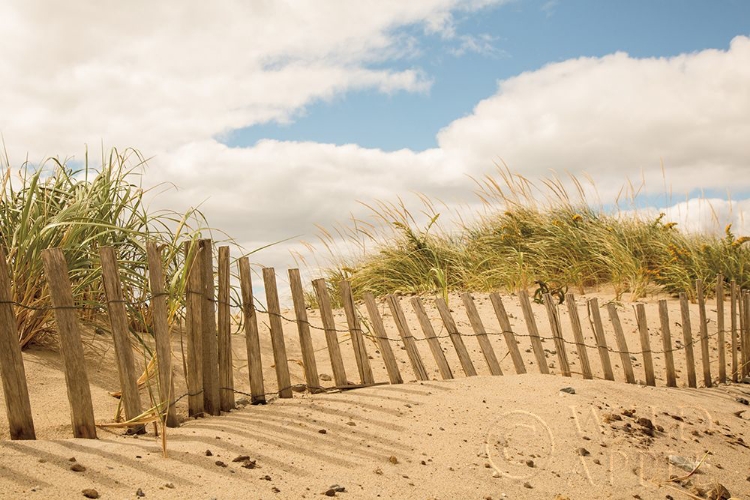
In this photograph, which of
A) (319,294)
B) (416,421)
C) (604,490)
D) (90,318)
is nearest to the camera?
(604,490)

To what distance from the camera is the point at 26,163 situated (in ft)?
14.9

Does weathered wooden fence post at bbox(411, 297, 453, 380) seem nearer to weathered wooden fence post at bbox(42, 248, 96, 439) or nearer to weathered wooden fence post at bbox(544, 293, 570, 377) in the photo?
weathered wooden fence post at bbox(544, 293, 570, 377)

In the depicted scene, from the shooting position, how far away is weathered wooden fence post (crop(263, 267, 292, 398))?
3.47 m

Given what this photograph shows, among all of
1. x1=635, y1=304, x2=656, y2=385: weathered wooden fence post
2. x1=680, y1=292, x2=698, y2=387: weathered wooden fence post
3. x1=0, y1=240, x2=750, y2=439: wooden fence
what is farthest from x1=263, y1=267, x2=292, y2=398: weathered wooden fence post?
x1=680, y1=292, x2=698, y2=387: weathered wooden fence post

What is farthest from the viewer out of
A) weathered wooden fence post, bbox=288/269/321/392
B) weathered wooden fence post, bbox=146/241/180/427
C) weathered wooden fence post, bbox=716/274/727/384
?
weathered wooden fence post, bbox=716/274/727/384

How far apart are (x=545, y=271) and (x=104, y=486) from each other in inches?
230

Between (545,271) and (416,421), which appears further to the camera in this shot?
(545,271)

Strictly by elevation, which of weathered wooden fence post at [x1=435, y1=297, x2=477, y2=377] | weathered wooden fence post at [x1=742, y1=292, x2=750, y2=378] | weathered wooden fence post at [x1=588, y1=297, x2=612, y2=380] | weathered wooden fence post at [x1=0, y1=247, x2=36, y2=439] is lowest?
A: weathered wooden fence post at [x1=742, y1=292, x2=750, y2=378]

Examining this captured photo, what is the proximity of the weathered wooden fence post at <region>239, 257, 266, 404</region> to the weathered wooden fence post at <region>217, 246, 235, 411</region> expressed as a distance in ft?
0.30

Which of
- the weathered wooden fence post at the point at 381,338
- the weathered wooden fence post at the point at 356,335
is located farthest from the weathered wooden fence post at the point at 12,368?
the weathered wooden fence post at the point at 381,338

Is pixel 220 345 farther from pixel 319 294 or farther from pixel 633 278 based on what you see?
pixel 633 278

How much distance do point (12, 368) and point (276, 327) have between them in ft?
4.25

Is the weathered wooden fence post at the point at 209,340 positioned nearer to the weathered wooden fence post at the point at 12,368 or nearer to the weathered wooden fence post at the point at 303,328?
the weathered wooden fence post at the point at 303,328

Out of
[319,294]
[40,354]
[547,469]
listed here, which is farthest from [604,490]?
[40,354]
